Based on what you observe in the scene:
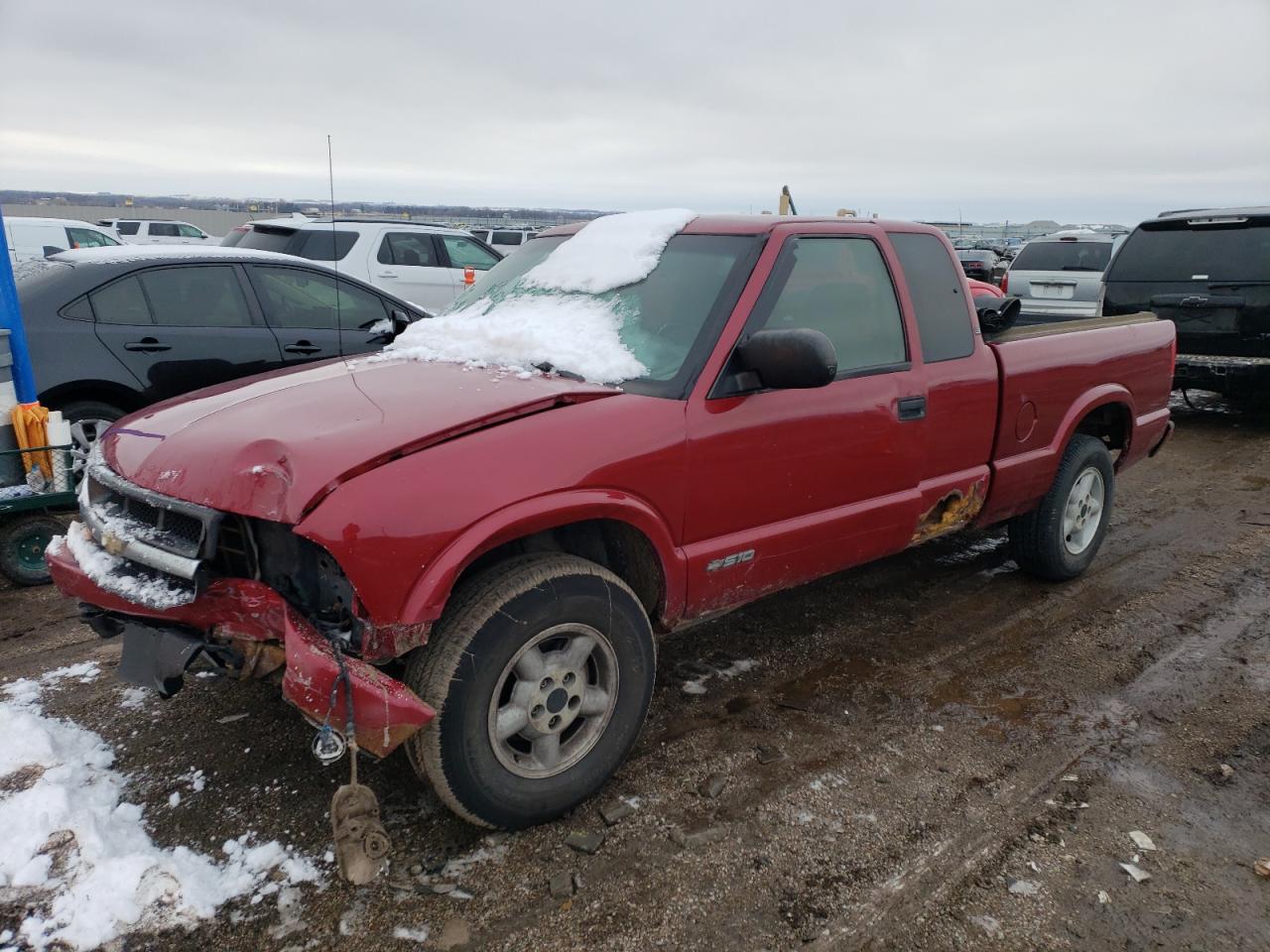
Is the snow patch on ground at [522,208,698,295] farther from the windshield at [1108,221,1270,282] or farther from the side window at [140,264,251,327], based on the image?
the windshield at [1108,221,1270,282]

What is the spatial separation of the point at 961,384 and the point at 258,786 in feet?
10.7

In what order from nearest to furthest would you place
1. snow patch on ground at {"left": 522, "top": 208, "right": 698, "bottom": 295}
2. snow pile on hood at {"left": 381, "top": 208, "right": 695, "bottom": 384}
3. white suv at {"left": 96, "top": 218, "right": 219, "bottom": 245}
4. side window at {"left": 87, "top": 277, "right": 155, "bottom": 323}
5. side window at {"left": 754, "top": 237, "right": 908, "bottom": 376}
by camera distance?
snow pile on hood at {"left": 381, "top": 208, "right": 695, "bottom": 384}
side window at {"left": 754, "top": 237, "right": 908, "bottom": 376}
snow patch on ground at {"left": 522, "top": 208, "right": 698, "bottom": 295}
side window at {"left": 87, "top": 277, "right": 155, "bottom": 323}
white suv at {"left": 96, "top": 218, "right": 219, "bottom": 245}

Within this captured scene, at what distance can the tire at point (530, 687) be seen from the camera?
8.44 feet

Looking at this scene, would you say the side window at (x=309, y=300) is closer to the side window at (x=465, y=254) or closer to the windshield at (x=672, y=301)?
the windshield at (x=672, y=301)

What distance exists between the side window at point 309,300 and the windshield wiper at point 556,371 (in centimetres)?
325

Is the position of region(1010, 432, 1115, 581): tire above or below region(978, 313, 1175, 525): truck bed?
below

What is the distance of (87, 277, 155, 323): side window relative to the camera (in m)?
5.56

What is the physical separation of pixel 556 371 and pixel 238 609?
1317 mm

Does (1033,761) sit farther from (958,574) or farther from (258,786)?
(258,786)

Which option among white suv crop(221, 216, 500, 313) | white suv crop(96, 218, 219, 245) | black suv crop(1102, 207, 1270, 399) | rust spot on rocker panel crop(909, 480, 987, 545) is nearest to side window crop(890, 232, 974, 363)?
→ rust spot on rocker panel crop(909, 480, 987, 545)

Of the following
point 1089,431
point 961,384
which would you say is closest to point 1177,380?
point 1089,431

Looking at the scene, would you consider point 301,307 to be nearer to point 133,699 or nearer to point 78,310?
point 78,310

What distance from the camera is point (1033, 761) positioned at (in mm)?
3281

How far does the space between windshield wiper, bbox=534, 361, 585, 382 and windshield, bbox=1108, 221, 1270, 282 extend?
7.73 m
